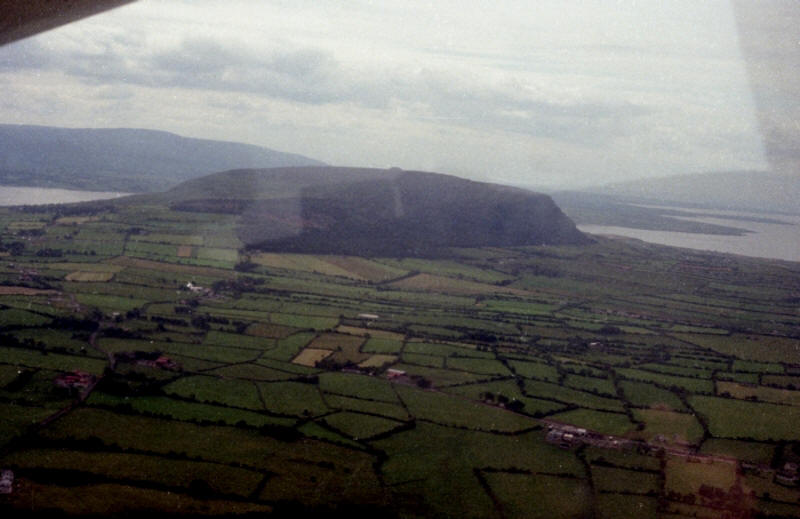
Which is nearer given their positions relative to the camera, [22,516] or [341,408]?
[22,516]

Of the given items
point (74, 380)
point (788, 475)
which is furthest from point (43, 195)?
point (788, 475)

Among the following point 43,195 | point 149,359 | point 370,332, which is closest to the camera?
point 149,359

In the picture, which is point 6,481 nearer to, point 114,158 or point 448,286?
point 448,286

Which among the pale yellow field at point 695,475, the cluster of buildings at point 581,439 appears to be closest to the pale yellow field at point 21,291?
the cluster of buildings at point 581,439

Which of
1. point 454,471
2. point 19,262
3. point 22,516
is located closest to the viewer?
point 22,516

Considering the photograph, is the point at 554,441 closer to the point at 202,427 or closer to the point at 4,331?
the point at 202,427

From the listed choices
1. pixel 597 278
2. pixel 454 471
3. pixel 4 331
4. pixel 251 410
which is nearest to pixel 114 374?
pixel 251 410

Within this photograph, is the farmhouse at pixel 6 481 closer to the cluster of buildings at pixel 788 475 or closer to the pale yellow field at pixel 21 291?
the cluster of buildings at pixel 788 475
